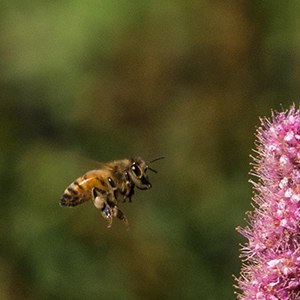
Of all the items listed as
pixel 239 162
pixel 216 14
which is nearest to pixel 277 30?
pixel 216 14

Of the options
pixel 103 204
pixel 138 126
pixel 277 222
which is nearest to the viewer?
pixel 277 222

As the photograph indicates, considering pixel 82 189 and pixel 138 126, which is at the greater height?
pixel 138 126

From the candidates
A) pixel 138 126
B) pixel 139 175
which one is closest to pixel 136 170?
pixel 139 175

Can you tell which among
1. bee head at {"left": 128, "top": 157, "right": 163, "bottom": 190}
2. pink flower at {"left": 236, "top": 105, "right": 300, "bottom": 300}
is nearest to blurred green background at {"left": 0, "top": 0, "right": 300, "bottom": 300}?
bee head at {"left": 128, "top": 157, "right": 163, "bottom": 190}

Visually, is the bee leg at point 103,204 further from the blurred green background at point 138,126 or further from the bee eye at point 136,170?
A: the blurred green background at point 138,126

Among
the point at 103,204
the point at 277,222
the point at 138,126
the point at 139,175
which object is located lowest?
the point at 277,222

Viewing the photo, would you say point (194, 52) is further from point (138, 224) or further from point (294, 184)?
point (294, 184)

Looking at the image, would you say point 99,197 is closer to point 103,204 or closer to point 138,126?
point 103,204
